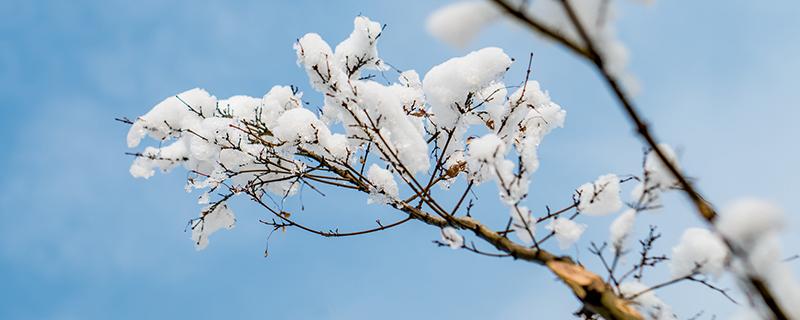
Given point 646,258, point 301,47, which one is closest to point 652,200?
point 646,258

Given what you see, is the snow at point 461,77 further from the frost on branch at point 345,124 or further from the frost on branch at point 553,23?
the frost on branch at point 553,23

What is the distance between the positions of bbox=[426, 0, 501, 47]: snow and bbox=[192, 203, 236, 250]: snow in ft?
12.8

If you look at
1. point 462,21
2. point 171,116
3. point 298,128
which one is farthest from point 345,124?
point 462,21

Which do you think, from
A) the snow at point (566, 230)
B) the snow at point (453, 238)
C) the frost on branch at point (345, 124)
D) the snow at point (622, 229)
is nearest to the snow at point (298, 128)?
the frost on branch at point (345, 124)

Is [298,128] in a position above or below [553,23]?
above

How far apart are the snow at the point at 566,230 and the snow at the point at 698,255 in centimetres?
46

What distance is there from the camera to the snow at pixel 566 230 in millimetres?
3119

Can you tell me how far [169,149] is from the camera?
504cm

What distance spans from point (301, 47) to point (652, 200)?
9.11ft

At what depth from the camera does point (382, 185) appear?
13.8ft

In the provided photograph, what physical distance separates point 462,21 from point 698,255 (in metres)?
1.85

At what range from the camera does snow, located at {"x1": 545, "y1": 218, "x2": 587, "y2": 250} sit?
3.12 m

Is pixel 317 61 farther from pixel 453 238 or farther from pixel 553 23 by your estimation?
pixel 553 23

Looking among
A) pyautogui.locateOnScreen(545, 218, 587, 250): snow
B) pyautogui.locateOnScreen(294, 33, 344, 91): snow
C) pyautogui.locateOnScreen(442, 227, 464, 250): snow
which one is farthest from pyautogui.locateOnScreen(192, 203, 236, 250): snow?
pyautogui.locateOnScreen(545, 218, 587, 250): snow
